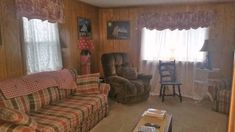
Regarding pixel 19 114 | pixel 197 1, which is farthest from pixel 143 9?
pixel 19 114

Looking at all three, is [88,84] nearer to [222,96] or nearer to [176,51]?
[222,96]

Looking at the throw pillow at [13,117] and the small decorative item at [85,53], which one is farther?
the small decorative item at [85,53]

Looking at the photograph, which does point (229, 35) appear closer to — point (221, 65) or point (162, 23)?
point (221, 65)

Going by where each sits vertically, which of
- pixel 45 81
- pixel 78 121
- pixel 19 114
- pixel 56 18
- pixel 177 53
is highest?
pixel 56 18

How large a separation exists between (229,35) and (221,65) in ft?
2.18

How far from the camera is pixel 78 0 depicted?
179 inches

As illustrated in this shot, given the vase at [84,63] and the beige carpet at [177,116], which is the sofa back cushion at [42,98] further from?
the vase at [84,63]

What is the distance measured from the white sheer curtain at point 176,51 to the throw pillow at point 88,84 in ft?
6.73

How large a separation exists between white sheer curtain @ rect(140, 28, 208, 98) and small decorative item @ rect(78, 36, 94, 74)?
52.6 inches

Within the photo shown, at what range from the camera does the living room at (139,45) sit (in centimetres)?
317

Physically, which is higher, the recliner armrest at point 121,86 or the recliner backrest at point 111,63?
the recliner backrest at point 111,63

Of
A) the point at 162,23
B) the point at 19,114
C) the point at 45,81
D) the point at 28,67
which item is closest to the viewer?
the point at 19,114

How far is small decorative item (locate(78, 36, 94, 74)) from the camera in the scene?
4.65 metres

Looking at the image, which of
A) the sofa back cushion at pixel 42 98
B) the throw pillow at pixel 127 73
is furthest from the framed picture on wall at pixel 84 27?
the sofa back cushion at pixel 42 98
